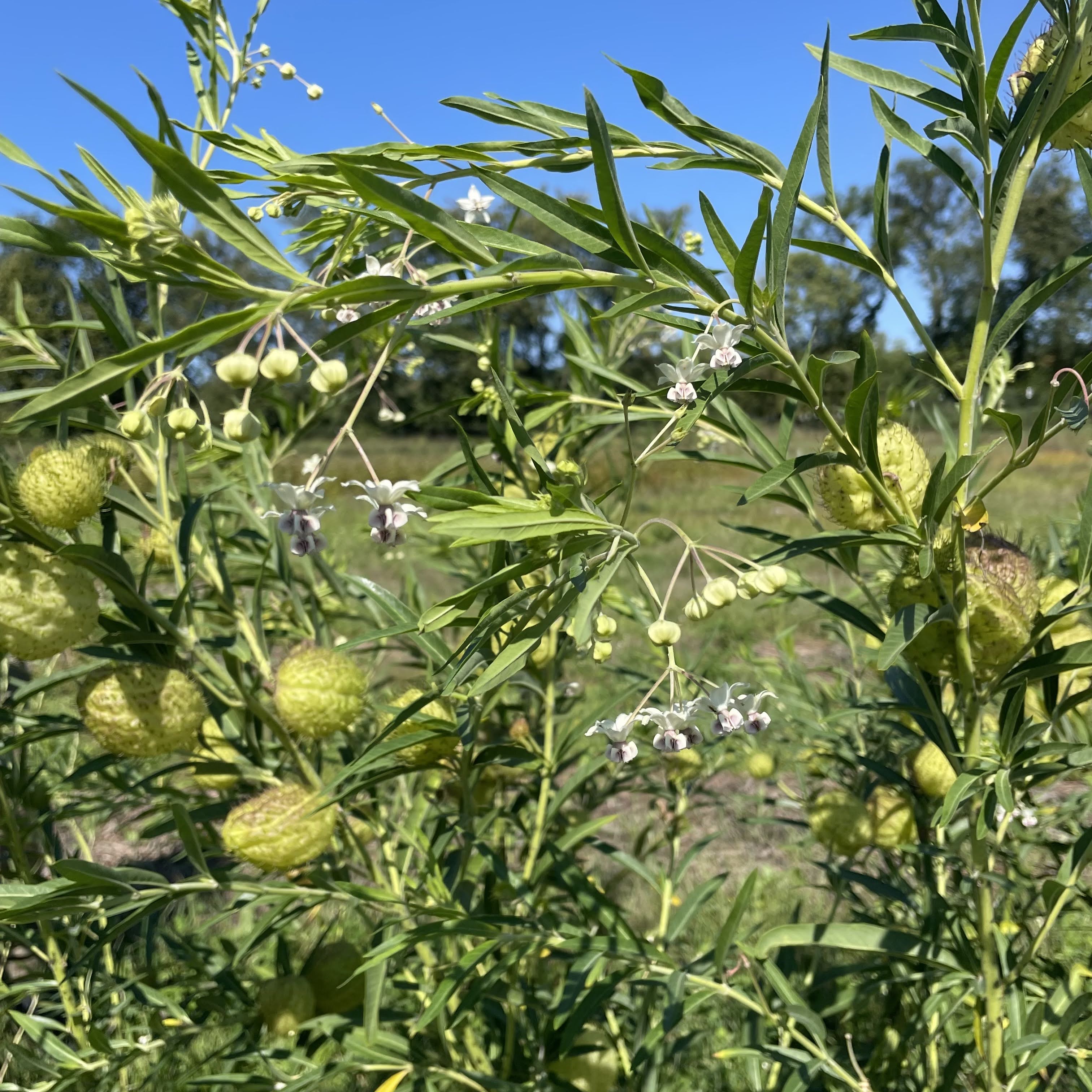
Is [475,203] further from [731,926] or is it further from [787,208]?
[731,926]

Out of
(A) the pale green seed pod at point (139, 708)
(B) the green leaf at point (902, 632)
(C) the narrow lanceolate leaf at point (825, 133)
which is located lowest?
(A) the pale green seed pod at point (139, 708)

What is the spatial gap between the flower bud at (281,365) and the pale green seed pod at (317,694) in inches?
19.4

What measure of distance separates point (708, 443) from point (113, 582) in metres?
0.97

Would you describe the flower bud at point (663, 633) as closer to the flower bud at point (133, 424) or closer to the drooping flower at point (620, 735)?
the drooping flower at point (620, 735)

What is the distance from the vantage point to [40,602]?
0.85m

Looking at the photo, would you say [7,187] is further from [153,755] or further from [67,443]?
[153,755]

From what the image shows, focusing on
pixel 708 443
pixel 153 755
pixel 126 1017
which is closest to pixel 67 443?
pixel 153 755

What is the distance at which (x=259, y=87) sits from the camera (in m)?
1.25

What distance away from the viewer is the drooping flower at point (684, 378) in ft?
1.95

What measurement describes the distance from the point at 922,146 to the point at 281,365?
1.88ft

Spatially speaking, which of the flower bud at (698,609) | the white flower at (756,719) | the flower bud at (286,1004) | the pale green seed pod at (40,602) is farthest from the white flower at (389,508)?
the flower bud at (286,1004)

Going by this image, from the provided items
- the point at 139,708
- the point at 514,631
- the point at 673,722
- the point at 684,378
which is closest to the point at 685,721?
the point at 673,722

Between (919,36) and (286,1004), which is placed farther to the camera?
(286,1004)

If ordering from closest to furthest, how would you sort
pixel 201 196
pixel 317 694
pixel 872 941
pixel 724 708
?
pixel 201 196
pixel 724 708
pixel 872 941
pixel 317 694
